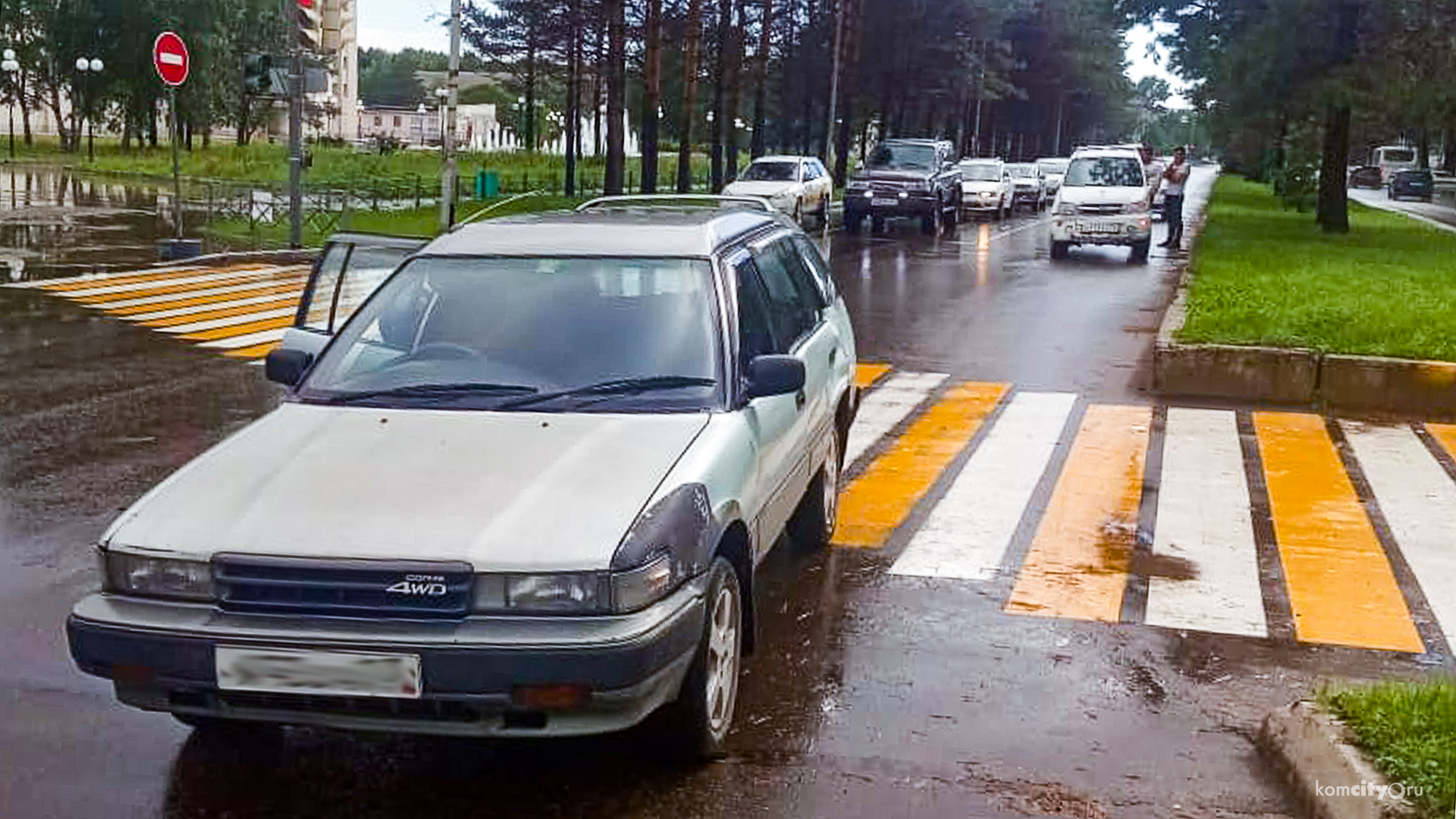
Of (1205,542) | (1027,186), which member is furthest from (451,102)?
(1027,186)

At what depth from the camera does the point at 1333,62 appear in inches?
1088

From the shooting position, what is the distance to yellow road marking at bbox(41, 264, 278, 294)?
17.9 m

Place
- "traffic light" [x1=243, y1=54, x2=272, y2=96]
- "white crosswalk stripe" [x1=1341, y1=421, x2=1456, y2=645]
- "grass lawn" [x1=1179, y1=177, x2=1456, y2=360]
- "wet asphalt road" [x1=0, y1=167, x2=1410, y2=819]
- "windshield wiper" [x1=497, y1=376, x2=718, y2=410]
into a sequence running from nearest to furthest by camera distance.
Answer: "wet asphalt road" [x1=0, y1=167, x2=1410, y2=819], "windshield wiper" [x1=497, y1=376, x2=718, y2=410], "white crosswalk stripe" [x1=1341, y1=421, x2=1456, y2=645], "grass lawn" [x1=1179, y1=177, x2=1456, y2=360], "traffic light" [x1=243, y1=54, x2=272, y2=96]

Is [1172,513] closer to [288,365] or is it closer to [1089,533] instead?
[1089,533]

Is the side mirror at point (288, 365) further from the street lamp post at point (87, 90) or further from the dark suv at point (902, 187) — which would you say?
the street lamp post at point (87, 90)

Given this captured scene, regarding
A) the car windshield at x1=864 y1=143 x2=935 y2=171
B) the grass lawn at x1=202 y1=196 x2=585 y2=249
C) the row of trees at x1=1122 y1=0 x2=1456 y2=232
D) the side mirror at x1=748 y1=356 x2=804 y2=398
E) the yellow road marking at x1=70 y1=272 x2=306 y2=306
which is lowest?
the yellow road marking at x1=70 y1=272 x2=306 y2=306

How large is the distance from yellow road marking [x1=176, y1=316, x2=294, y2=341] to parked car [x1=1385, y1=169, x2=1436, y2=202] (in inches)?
2510

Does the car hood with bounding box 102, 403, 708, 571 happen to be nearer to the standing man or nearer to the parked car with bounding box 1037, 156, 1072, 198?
the standing man

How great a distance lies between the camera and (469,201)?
38375mm

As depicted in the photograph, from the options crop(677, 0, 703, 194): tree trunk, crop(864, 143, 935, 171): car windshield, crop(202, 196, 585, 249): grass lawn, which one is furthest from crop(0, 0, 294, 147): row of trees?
crop(864, 143, 935, 171): car windshield

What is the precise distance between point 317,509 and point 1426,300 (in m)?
14.1

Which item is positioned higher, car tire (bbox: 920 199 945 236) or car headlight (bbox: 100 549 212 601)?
car tire (bbox: 920 199 945 236)

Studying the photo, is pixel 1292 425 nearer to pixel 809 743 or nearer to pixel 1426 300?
pixel 1426 300

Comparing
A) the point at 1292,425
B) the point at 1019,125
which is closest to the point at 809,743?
the point at 1292,425
